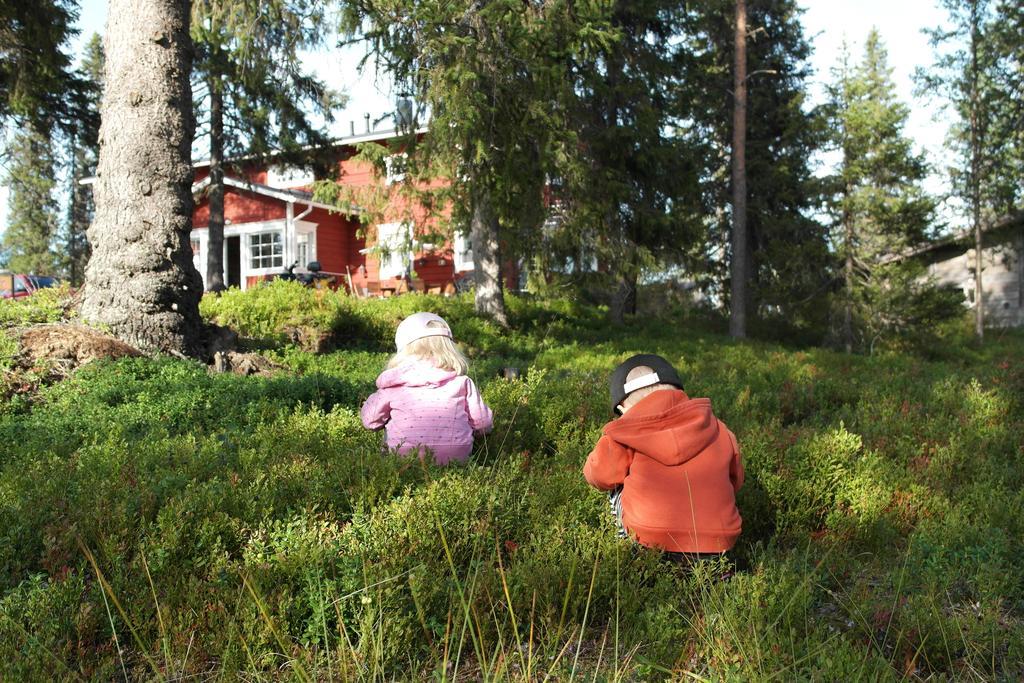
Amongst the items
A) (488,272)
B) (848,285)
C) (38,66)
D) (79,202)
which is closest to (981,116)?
(848,285)

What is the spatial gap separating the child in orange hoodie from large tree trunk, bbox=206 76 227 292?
19.0m

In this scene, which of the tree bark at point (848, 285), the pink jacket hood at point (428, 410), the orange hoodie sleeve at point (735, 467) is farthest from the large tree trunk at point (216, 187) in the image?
the orange hoodie sleeve at point (735, 467)

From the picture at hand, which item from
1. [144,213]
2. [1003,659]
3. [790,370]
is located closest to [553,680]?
[1003,659]

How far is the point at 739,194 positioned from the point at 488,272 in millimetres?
9279

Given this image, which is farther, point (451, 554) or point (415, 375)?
point (415, 375)

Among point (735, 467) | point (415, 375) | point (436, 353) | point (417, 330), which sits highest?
point (417, 330)

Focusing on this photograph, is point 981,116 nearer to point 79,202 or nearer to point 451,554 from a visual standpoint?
point 451,554

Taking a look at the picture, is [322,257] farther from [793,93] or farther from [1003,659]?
[1003,659]

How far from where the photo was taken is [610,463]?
156 inches

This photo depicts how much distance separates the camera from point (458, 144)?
12.7 metres

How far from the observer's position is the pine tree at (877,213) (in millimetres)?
20672

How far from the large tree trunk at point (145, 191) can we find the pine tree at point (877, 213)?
688 inches

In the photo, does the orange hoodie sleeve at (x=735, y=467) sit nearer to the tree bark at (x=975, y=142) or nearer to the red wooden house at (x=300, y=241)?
the red wooden house at (x=300, y=241)

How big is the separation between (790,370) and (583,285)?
208 inches
